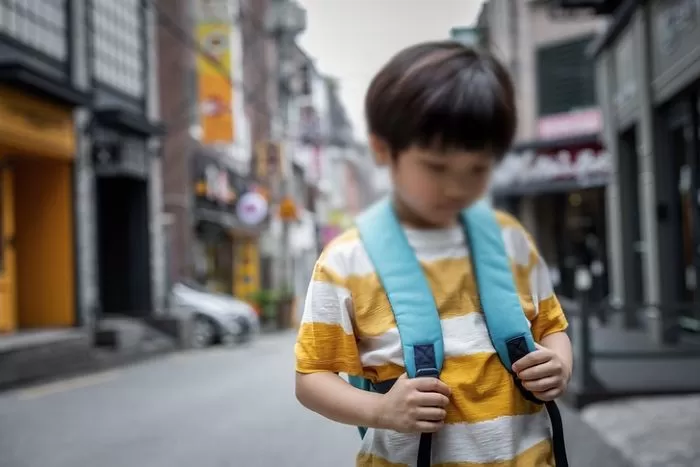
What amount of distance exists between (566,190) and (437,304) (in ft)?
68.7

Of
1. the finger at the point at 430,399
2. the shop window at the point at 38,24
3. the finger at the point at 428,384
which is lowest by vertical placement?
the finger at the point at 430,399

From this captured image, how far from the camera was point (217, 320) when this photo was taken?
16.9 meters

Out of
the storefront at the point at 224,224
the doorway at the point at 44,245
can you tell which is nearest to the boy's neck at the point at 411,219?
the doorway at the point at 44,245

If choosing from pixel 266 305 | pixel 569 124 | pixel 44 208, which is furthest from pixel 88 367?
pixel 569 124

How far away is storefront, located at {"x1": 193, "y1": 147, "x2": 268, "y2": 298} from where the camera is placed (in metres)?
24.8

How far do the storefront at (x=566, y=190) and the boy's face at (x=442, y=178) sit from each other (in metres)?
19.0

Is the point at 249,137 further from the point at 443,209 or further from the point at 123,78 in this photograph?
the point at 443,209

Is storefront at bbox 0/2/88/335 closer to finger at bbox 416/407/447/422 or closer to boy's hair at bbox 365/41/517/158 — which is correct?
boy's hair at bbox 365/41/517/158

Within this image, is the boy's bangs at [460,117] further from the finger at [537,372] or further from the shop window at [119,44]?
the shop window at [119,44]

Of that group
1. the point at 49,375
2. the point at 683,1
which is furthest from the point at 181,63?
the point at 683,1

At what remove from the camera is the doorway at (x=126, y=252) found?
17250mm

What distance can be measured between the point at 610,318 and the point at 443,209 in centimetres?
1266

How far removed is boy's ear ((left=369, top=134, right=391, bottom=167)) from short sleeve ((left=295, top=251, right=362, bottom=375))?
0.61 feet

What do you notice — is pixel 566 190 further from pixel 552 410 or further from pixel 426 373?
pixel 426 373
